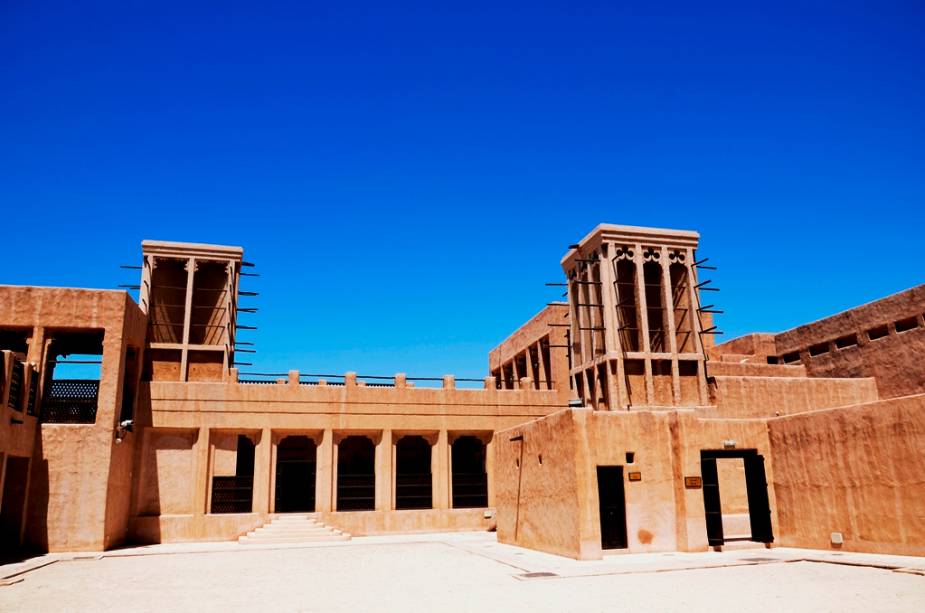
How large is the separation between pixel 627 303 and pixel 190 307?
864 inches

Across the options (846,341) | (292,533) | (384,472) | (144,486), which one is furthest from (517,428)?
(846,341)

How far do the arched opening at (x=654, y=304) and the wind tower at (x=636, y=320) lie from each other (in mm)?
52

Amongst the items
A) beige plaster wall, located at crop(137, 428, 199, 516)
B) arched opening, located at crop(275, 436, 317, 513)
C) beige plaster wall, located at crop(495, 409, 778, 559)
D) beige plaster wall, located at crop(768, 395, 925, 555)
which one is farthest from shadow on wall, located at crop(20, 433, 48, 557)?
beige plaster wall, located at crop(768, 395, 925, 555)

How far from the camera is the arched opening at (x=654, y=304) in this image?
114 ft

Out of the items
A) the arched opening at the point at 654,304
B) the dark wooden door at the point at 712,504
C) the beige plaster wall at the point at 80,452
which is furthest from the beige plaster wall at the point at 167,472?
the arched opening at the point at 654,304

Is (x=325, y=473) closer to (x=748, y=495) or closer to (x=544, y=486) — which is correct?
(x=544, y=486)

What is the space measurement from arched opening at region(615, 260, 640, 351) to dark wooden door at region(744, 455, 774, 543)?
47.0ft

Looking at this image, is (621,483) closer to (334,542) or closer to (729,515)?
(729,515)

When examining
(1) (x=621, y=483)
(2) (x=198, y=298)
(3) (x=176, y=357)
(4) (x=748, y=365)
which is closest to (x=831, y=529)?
(1) (x=621, y=483)

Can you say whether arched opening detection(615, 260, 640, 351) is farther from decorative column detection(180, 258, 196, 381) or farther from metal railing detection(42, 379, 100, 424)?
metal railing detection(42, 379, 100, 424)

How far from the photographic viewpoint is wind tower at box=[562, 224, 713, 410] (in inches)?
1264

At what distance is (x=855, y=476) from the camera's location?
1619 centimetres

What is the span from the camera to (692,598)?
1116cm

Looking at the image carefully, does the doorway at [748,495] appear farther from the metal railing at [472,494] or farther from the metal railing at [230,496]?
the metal railing at [230,496]
